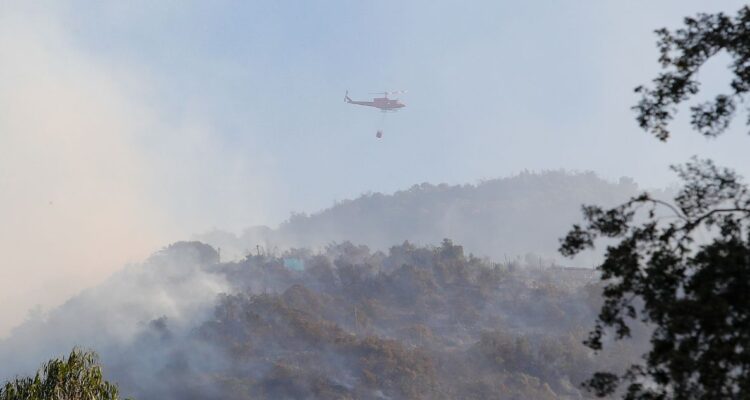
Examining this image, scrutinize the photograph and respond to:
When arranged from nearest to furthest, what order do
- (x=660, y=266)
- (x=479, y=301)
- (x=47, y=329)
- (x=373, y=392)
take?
(x=660, y=266) < (x=373, y=392) < (x=479, y=301) < (x=47, y=329)

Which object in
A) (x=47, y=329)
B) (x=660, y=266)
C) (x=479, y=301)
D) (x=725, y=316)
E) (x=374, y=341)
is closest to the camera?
(x=725, y=316)

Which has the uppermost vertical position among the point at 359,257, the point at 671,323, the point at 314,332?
the point at 359,257

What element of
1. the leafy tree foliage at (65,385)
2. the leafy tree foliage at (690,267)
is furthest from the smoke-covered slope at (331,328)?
the leafy tree foliage at (690,267)

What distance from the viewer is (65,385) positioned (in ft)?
88.2

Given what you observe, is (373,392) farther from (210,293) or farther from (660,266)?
(660,266)

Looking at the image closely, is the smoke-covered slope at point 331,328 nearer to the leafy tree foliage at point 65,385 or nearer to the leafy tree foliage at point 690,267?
the leafy tree foliage at point 65,385

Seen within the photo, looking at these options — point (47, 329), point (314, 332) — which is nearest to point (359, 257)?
point (314, 332)

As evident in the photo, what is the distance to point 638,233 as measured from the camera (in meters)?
Result: 13.5

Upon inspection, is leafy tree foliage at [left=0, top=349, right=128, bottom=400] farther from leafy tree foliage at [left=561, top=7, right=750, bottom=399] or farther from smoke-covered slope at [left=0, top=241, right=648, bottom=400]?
smoke-covered slope at [left=0, top=241, right=648, bottom=400]

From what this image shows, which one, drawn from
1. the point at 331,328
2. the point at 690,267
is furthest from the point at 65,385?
the point at 331,328

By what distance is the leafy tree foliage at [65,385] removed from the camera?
2648 cm

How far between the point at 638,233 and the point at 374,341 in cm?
7757

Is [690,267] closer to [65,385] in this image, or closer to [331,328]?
[65,385]

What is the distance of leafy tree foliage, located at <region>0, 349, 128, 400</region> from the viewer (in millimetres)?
26484
